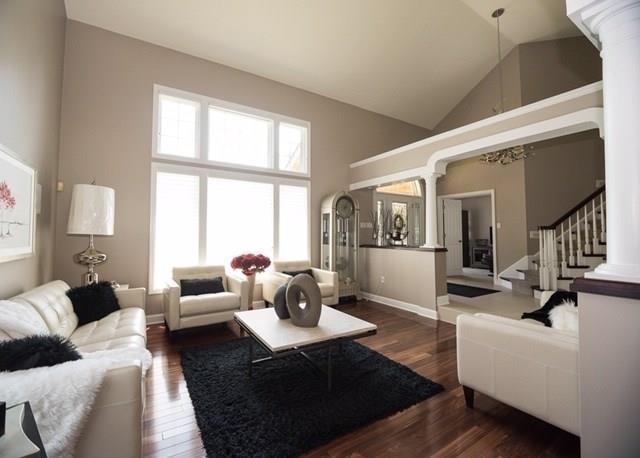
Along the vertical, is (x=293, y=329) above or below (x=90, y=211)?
below

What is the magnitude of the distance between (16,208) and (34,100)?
1.02m

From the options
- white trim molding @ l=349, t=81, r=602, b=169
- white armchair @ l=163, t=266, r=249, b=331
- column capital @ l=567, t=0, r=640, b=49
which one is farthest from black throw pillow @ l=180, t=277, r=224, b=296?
column capital @ l=567, t=0, r=640, b=49

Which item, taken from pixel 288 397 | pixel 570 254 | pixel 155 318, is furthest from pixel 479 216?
pixel 155 318

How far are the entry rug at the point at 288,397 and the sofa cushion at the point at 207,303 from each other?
462mm

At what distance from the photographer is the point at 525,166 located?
5.49m

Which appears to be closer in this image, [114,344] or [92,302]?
[114,344]

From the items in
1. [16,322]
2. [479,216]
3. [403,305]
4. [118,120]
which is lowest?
[403,305]

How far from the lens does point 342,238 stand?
5152mm

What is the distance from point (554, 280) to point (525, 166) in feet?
8.10

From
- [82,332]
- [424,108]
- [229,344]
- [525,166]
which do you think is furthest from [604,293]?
[424,108]

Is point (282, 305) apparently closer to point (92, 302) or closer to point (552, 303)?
point (92, 302)

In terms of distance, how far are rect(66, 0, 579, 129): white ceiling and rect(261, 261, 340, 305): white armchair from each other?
10.5ft

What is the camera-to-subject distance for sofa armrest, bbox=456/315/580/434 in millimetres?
1473

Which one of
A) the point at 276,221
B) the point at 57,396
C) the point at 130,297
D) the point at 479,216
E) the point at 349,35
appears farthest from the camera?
the point at 479,216
